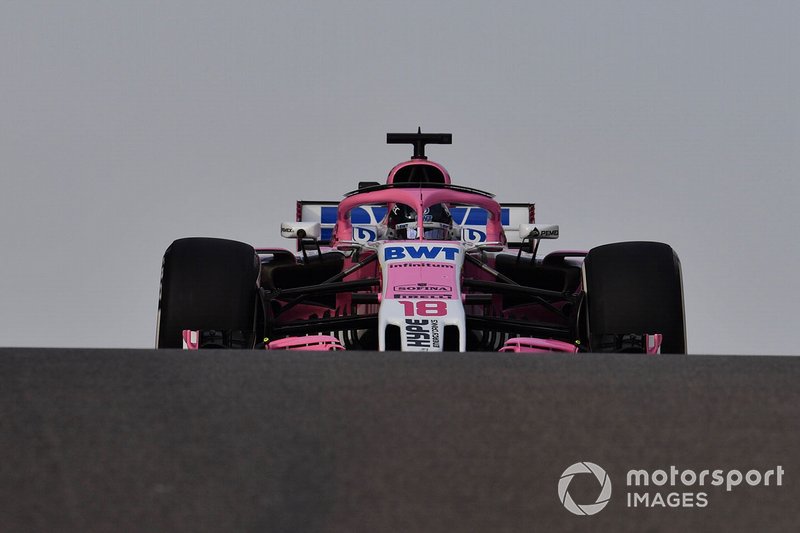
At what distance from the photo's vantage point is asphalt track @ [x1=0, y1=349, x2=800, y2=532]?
2.43 ft

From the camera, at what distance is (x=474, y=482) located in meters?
0.76

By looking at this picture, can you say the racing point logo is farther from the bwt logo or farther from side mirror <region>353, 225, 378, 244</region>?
side mirror <region>353, 225, 378, 244</region>

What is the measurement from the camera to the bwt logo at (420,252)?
2998mm

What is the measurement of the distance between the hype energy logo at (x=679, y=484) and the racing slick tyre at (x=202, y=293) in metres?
2.16

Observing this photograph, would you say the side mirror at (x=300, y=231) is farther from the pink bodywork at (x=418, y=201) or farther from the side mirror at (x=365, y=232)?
the side mirror at (x=365, y=232)

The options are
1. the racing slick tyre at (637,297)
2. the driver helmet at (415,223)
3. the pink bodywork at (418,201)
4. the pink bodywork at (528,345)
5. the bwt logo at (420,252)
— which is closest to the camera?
the pink bodywork at (528,345)

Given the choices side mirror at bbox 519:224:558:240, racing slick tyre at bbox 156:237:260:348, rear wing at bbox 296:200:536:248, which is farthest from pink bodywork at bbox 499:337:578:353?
rear wing at bbox 296:200:536:248

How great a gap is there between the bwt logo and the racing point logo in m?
2.24

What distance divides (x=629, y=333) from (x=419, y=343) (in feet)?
2.17

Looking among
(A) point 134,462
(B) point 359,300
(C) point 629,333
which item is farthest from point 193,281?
(A) point 134,462

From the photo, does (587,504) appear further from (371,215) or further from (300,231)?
(371,215)

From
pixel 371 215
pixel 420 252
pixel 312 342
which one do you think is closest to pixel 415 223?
pixel 420 252

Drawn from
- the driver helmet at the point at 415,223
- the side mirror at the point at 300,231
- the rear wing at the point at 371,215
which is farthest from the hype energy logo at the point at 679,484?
the rear wing at the point at 371,215

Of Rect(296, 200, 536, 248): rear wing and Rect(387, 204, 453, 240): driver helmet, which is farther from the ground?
Rect(296, 200, 536, 248): rear wing
